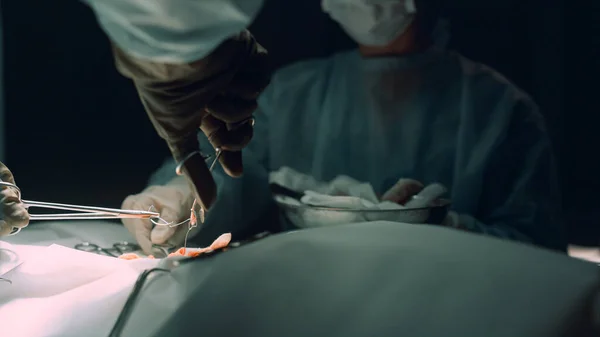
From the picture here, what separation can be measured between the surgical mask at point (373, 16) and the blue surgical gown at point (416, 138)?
13cm

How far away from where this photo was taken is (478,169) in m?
1.22

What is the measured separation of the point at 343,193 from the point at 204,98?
24.5 inches

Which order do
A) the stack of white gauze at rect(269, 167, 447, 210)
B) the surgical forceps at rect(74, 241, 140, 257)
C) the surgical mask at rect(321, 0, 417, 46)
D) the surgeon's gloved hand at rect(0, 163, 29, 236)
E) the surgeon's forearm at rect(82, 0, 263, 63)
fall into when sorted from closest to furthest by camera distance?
the surgeon's forearm at rect(82, 0, 263, 63) < the surgeon's gloved hand at rect(0, 163, 29, 236) < the surgical forceps at rect(74, 241, 140, 257) < the stack of white gauze at rect(269, 167, 447, 210) < the surgical mask at rect(321, 0, 417, 46)

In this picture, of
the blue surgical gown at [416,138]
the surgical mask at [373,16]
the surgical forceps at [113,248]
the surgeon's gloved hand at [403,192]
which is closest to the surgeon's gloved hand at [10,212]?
the surgical forceps at [113,248]

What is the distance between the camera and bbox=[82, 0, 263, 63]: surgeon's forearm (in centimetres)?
45

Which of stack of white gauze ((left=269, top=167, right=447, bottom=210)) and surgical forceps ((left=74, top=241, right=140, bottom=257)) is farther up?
surgical forceps ((left=74, top=241, right=140, bottom=257))

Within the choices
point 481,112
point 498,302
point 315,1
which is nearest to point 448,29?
point 481,112

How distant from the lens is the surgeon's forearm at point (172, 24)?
0.45 m

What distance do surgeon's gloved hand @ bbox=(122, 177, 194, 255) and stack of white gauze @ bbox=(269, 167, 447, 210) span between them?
22 centimetres

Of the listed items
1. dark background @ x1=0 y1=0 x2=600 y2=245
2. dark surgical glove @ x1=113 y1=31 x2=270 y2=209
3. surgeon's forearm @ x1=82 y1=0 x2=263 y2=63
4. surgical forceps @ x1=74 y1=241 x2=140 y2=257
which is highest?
surgeon's forearm @ x1=82 y1=0 x2=263 y2=63

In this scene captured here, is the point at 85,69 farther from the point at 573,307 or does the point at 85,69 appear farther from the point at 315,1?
the point at 573,307

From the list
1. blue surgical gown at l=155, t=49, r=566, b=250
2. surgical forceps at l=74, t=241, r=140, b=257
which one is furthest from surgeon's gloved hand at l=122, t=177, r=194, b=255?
blue surgical gown at l=155, t=49, r=566, b=250

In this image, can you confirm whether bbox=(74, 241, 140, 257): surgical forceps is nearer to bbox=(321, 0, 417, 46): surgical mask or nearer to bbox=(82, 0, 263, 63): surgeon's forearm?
bbox=(82, 0, 263, 63): surgeon's forearm

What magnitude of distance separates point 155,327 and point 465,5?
3.34ft
